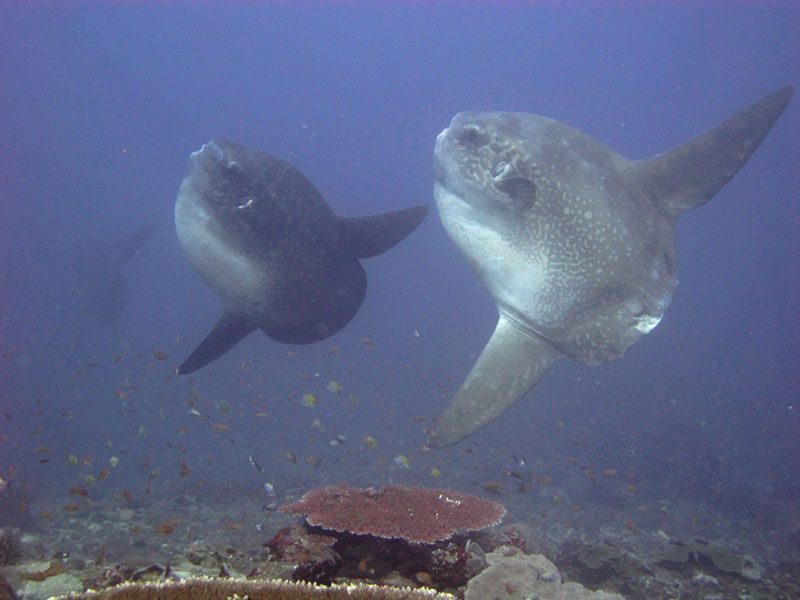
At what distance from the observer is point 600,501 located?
17.3 metres

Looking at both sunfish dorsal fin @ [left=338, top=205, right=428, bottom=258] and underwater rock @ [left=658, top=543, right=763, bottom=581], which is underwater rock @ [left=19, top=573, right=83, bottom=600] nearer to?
sunfish dorsal fin @ [left=338, top=205, right=428, bottom=258]

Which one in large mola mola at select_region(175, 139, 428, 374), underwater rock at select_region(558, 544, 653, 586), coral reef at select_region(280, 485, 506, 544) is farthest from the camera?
underwater rock at select_region(558, 544, 653, 586)

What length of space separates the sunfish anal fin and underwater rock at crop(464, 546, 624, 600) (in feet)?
13.0

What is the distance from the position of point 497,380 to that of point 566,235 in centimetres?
147

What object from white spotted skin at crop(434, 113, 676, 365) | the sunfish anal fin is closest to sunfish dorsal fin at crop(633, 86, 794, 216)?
white spotted skin at crop(434, 113, 676, 365)

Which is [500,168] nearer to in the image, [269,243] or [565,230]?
[565,230]

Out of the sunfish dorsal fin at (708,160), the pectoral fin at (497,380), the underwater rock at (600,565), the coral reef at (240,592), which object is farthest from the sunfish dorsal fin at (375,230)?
the underwater rock at (600,565)

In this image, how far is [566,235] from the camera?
4.12 m

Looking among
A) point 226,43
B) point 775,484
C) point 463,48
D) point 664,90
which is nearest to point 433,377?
point 775,484

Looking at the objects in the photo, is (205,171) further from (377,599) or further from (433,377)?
(433,377)

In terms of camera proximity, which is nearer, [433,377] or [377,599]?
[377,599]

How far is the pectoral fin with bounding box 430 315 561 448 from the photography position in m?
4.14

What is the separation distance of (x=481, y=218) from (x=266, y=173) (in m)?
2.50

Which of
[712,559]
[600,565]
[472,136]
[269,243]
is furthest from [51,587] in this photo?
[712,559]
